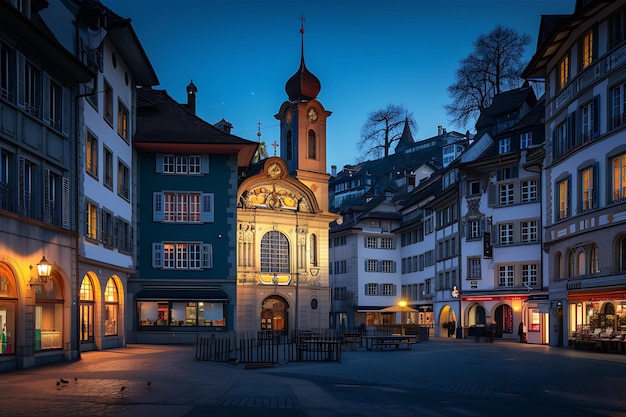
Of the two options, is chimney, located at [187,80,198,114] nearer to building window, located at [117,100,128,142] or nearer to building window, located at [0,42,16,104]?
building window, located at [117,100,128,142]

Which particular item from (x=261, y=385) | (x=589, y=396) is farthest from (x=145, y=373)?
(x=589, y=396)

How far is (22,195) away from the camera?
2503 cm

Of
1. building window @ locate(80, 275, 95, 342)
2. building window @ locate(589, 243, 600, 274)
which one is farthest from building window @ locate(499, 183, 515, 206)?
building window @ locate(80, 275, 95, 342)

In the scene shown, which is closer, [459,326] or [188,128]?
[188,128]

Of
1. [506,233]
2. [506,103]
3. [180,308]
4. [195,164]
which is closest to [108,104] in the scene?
[195,164]

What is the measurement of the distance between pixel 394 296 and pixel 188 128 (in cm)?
4036

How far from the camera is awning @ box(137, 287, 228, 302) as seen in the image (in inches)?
1861

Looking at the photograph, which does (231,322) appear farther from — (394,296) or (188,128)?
(394,296)

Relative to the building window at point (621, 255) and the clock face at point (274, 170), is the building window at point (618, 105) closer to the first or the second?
the building window at point (621, 255)

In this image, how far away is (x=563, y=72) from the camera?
4000cm

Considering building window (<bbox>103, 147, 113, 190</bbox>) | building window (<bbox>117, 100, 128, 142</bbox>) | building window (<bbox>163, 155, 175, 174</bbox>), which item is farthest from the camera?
building window (<bbox>163, 155, 175, 174</bbox>)

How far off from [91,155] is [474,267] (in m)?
33.0

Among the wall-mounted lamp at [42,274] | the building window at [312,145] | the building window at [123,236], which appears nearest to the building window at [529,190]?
the building window at [312,145]

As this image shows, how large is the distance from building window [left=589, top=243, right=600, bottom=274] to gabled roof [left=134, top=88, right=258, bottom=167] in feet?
64.9
